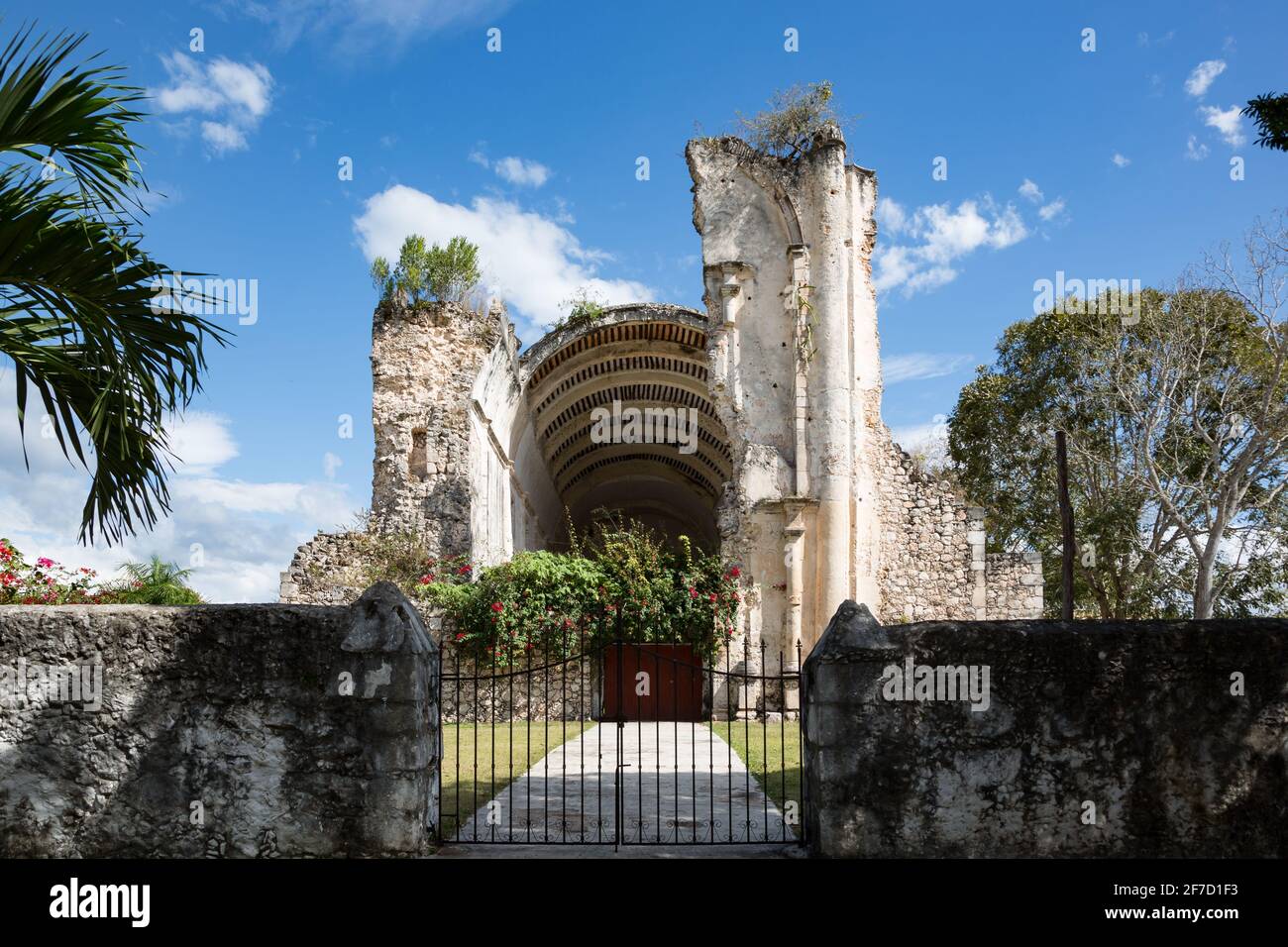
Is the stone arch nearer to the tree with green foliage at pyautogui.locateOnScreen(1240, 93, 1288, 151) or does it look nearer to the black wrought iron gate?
the black wrought iron gate

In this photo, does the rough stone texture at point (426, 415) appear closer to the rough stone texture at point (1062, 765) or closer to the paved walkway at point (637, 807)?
the paved walkway at point (637, 807)

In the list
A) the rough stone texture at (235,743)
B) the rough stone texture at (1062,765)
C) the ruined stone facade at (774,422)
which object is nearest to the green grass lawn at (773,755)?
the rough stone texture at (1062,765)

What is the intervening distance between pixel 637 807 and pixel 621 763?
187 cm

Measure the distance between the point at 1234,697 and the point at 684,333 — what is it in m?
16.6

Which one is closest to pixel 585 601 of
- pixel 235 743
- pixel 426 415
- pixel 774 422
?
pixel 774 422

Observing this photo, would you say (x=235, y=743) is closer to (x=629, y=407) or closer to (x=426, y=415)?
(x=426, y=415)

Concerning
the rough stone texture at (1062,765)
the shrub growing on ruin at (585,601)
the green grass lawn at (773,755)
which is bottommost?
the green grass lawn at (773,755)

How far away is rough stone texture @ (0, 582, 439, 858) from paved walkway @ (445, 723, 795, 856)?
1.12 m

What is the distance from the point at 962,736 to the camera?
21.8ft

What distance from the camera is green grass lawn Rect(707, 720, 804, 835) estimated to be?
9.11m

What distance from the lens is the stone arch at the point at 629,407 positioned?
22188 mm

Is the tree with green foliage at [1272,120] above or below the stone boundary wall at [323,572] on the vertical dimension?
above

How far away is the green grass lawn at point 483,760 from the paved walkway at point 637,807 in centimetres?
16
